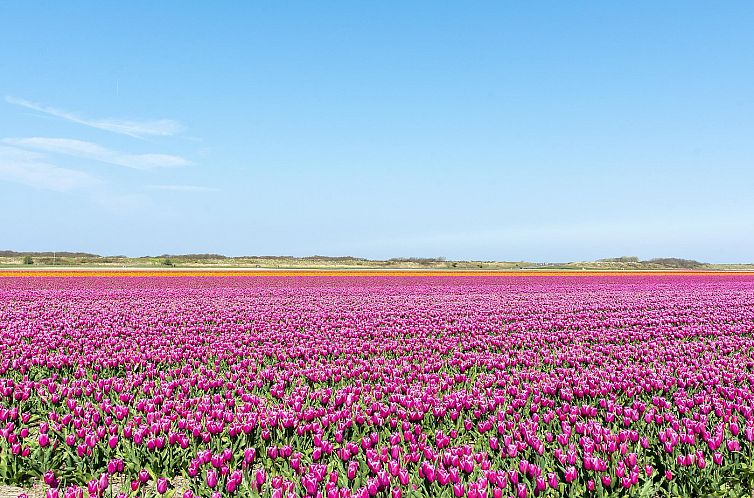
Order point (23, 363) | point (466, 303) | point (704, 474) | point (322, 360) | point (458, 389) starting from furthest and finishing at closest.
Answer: point (466, 303), point (322, 360), point (23, 363), point (458, 389), point (704, 474)

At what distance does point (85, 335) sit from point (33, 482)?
7114 millimetres

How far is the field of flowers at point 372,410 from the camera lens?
4.37 metres

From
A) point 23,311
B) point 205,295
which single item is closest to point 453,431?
point 23,311

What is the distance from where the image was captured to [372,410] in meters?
5.92

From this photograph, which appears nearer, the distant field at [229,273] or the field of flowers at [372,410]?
the field of flowers at [372,410]

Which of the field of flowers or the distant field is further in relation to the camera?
the distant field

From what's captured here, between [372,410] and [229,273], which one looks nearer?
[372,410]

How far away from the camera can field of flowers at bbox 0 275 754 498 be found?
437 centimetres

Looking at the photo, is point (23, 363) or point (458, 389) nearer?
point (458, 389)

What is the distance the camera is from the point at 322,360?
9.16m

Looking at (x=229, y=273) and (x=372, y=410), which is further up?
(x=229, y=273)

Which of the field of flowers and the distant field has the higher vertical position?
the distant field

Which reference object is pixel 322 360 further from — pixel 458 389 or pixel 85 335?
pixel 85 335

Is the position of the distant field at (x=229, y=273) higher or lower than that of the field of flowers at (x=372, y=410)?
higher
